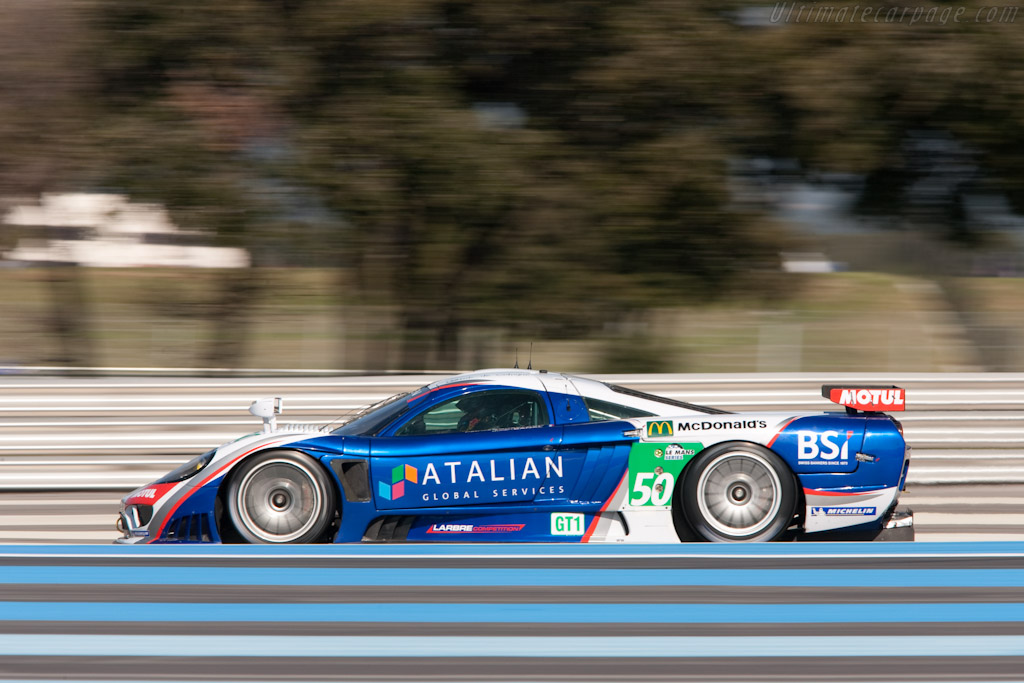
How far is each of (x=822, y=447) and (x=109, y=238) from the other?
7.45m

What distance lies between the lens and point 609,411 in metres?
5.90

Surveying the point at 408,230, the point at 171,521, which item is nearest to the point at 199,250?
the point at 408,230

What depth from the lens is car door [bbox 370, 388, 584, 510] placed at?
5.66 m

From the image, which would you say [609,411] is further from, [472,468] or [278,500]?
[278,500]

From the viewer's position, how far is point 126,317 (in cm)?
1069

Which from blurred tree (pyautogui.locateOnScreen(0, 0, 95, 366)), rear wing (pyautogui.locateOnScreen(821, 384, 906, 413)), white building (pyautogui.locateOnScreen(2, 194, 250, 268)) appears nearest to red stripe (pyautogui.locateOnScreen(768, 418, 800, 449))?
rear wing (pyautogui.locateOnScreen(821, 384, 906, 413))

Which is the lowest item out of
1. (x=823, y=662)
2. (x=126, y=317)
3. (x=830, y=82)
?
(x=823, y=662)

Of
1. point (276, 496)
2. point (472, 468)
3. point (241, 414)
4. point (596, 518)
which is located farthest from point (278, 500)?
point (241, 414)

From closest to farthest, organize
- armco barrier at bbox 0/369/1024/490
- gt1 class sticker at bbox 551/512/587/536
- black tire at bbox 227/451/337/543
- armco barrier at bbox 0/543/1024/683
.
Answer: armco barrier at bbox 0/543/1024/683 < gt1 class sticker at bbox 551/512/587/536 < black tire at bbox 227/451/337/543 < armco barrier at bbox 0/369/1024/490

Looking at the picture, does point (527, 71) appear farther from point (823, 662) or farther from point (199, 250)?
point (823, 662)

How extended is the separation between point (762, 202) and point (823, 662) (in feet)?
24.9

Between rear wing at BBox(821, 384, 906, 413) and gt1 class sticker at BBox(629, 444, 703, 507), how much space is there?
83 centimetres

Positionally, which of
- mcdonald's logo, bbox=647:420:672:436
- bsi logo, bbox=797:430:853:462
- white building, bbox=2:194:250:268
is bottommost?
bsi logo, bbox=797:430:853:462

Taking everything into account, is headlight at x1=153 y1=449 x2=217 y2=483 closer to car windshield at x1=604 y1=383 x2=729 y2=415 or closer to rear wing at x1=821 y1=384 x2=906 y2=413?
car windshield at x1=604 y1=383 x2=729 y2=415
